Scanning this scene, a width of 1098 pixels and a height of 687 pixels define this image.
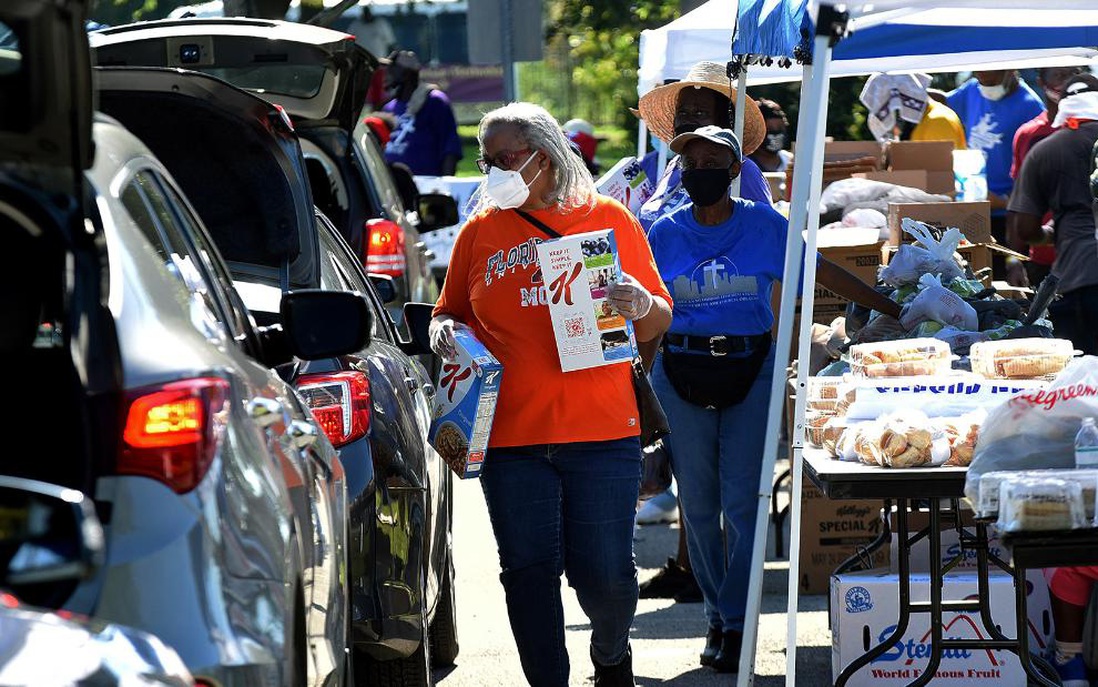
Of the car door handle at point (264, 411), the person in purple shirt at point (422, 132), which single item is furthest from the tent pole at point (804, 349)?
the person in purple shirt at point (422, 132)

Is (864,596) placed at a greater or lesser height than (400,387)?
lesser

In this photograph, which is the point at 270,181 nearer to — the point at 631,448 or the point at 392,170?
the point at 631,448

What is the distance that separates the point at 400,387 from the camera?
225 inches

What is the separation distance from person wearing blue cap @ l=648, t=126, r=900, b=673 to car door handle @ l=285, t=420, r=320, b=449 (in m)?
2.94

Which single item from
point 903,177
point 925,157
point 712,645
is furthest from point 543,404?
point 925,157

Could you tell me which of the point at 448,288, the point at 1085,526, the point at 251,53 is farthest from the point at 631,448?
the point at 251,53

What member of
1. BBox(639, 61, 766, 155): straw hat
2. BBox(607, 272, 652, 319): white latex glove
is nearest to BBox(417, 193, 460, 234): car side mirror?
BBox(639, 61, 766, 155): straw hat

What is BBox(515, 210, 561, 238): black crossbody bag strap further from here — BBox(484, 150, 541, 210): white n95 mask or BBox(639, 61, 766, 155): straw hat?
BBox(639, 61, 766, 155): straw hat

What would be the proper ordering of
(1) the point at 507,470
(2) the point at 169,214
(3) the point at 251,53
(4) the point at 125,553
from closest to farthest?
(4) the point at 125,553 → (2) the point at 169,214 → (1) the point at 507,470 → (3) the point at 251,53

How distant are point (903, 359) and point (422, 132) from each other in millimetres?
10163

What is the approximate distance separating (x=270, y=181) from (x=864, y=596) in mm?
2470

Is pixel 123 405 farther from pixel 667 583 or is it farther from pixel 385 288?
pixel 385 288

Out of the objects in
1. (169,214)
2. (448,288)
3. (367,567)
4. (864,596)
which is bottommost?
(864,596)

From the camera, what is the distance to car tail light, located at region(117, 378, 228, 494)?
3.04 m
